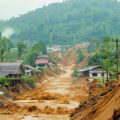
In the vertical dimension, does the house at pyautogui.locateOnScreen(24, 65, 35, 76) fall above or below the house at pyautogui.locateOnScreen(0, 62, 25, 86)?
below

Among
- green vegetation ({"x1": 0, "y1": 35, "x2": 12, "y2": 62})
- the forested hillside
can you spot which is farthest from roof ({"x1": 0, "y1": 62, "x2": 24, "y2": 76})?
→ the forested hillside

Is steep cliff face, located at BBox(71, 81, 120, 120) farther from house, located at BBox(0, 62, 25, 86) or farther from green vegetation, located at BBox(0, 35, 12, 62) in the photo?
green vegetation, located at BBox(0, 35, 12, 62)

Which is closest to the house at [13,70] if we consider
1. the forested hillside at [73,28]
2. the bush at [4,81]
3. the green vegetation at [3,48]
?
the bush at [4,81]

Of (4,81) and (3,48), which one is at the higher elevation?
(3,48)

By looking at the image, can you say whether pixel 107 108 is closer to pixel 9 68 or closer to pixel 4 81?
pixel 4 81

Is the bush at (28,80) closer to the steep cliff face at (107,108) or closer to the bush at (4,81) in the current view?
Answer: the bush at (4,81)

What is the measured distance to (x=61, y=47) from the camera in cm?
13850

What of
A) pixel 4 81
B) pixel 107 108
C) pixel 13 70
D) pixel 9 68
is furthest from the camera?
pixel 9 68

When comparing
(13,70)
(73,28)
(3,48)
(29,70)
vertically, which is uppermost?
(73,28)

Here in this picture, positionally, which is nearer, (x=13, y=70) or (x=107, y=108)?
(x=107, y=108)

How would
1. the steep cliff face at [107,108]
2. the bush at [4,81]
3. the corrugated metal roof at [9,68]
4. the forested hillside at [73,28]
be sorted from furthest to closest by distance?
the forested hillside at [73,28] → the corrugated metal roof at [9,68] → the bush at [4,81] → the steep cliff face at [107,108]

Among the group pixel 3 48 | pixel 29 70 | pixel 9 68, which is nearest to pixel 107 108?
pixel 9 68

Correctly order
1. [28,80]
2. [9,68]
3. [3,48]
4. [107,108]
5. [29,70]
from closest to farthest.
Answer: [107,108] → [9,68] → [28,80] → [29,70] → [3,48]

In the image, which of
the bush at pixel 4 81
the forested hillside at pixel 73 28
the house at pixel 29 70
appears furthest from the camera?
the forested hillside at pixel 73 28
